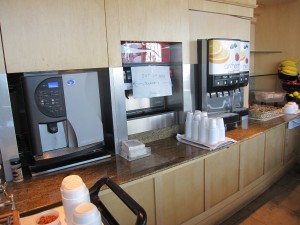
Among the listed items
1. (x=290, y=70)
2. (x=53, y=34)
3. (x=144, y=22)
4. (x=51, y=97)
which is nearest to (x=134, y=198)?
(x=51, y=97)

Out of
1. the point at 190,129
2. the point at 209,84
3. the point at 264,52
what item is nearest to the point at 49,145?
the point at 190,129

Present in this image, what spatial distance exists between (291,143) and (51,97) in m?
2.68

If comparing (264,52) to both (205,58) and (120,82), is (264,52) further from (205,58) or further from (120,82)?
(120,82)

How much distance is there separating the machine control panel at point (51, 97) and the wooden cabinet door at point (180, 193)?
0.70 meters

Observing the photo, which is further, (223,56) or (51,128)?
(223,56)

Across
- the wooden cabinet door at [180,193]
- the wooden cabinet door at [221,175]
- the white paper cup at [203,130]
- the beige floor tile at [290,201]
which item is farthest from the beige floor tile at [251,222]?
the white paper cup at [203,130]

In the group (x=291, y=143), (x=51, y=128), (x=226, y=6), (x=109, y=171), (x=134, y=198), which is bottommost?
(x=291, y=143)

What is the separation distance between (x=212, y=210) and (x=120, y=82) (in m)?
1.21

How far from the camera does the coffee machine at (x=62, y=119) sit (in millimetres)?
1258

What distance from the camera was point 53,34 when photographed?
1.27 meters

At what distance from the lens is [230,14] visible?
2133 mm

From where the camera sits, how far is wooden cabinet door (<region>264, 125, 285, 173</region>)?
227cm

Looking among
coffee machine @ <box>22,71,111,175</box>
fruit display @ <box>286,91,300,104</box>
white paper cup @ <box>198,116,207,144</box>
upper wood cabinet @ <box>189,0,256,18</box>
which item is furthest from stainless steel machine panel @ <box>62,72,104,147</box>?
fruit display @ <box>286,91,300,104</box>

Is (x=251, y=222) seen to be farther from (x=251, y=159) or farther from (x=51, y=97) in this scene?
(x=51, y=97)
